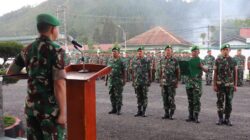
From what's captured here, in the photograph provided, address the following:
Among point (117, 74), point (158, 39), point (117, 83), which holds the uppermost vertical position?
point (158, 39)

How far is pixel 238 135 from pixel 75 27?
246 ft

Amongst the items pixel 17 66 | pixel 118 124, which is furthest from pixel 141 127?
pixel 17 66

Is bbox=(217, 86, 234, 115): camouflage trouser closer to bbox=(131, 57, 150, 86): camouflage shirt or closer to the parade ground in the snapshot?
the parade ground

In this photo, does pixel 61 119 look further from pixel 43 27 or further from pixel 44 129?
pixel 43 27

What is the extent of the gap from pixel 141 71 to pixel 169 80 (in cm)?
107

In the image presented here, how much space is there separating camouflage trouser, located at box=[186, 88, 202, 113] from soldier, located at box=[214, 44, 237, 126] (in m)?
0.56

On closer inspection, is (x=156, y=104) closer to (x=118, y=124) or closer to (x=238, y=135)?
(x=118, y=124)

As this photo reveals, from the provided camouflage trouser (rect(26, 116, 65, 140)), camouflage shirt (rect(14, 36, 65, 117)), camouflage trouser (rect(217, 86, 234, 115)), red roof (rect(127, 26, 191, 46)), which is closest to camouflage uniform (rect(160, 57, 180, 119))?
camouflage trouser (rect(217, 86, 234, 115))

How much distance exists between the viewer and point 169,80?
855 cm

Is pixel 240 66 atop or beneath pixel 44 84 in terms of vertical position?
beneath

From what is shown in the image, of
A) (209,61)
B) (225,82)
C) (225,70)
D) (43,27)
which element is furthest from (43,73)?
(209,61)

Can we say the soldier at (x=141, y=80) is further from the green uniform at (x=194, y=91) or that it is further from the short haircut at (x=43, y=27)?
the short haircut at (x=43, y=27)

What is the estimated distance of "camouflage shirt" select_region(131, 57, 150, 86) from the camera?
927cm

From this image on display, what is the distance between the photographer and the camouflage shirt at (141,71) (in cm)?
927
